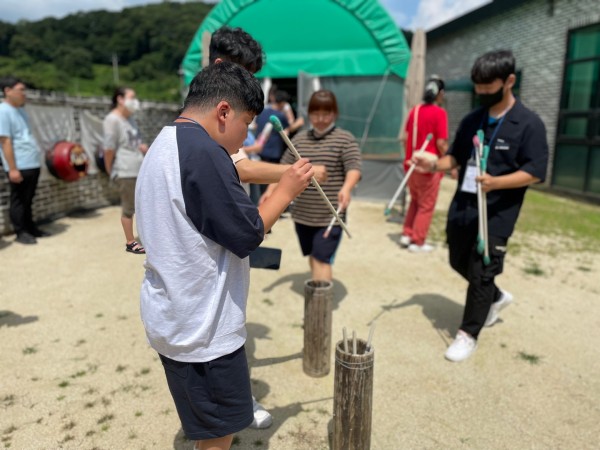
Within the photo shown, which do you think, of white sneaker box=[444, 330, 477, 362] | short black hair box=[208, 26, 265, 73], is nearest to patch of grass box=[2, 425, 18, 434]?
short black hair box=[208, 26, 265, 73]

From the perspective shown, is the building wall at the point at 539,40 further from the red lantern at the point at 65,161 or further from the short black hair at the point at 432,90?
the red lantern at the point at 65,161

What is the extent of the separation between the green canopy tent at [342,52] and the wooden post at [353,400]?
6.77 meters

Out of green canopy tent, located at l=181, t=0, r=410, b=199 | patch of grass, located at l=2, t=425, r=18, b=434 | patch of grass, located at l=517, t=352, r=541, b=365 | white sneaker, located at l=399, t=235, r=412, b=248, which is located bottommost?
patch of grass, located at l=517, t=352, r=541, b=365

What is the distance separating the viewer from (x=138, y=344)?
3344 mm

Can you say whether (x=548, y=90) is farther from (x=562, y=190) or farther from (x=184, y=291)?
(x=184, y=291)

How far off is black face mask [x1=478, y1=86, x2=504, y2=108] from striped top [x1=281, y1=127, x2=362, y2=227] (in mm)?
942

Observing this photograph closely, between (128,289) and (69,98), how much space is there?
4600 mm

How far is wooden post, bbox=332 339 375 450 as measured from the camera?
204 cm

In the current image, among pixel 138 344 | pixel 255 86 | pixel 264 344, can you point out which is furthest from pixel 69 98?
pixel 255 86

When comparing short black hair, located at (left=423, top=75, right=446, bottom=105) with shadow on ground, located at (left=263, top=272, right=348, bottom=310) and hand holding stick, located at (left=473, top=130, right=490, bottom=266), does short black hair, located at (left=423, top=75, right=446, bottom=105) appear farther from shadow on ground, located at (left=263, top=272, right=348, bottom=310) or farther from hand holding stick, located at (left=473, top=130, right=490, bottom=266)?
hand holding stick, located at (left=473, top=130, right=490, bottom=266)

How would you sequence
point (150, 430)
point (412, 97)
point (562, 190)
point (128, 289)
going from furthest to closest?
point (562, 190), point (412, 97), point (128, 289), point (150, 430)

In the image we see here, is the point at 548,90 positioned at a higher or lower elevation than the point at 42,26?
lower

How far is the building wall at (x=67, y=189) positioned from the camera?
6066 mm

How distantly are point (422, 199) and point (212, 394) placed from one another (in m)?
4.65
